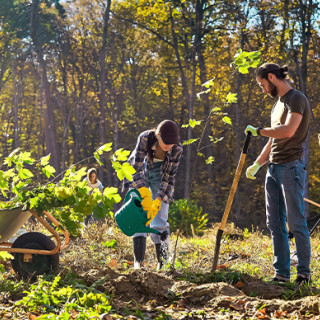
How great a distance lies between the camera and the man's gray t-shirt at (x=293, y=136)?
15.0ft

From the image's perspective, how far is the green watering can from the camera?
188 inches

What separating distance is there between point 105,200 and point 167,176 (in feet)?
3.26

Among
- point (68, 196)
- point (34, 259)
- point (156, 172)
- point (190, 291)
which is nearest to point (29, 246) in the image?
point (34, 259)

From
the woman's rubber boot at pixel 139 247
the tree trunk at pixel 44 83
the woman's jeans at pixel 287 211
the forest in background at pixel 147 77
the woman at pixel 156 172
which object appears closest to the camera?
the woman's jeans at pixel 287 211

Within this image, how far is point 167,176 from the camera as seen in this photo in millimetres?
5352

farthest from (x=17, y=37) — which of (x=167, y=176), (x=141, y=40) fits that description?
(x=167, y=176)

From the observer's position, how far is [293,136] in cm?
468

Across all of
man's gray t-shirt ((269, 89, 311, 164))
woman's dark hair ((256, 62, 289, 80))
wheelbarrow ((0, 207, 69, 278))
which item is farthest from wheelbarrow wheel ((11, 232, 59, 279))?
woman's dark hair ((256, 62, 289, 80))

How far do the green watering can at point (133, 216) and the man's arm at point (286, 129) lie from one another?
49.8 inches

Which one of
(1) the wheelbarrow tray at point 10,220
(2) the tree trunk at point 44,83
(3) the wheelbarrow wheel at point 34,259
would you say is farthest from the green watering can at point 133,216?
(2) the tree trunk at point 44,83

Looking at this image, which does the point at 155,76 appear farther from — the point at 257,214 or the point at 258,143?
the point at 257,214

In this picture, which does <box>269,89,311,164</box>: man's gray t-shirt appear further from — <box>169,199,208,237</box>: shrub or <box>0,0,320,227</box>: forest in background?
<box>0,0,320,227</box>: forest in background

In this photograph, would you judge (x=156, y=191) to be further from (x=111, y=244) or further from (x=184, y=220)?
(x=184, y=220)

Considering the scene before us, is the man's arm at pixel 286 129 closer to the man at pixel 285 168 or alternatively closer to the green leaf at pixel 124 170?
the man at pixel 285 168
